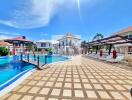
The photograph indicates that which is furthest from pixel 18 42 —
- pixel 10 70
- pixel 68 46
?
pixel 68 46

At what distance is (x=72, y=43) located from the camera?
2908 centimetres

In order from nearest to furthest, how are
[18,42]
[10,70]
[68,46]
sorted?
[10,70]
[18,42]
[68,46]

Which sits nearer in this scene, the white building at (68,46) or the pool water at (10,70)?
the pool water at (10,70)

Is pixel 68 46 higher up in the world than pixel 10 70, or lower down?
higher up


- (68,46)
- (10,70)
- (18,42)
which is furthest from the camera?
(68,46)

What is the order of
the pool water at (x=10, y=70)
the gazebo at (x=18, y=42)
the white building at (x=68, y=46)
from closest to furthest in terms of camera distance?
the pool water at (x=10, y=70)
the gazebo at (x=18, y=42)
the white building at (x=68, y=46)

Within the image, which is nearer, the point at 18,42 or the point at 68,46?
the point at 18,42

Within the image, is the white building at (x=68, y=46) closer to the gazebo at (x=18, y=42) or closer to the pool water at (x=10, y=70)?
the gazebo at (x=18, y=42)

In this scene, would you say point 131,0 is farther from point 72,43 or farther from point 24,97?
point 72,43

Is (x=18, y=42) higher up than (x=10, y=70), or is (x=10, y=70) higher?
(x=18, y=42)

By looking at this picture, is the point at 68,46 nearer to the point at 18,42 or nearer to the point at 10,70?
the point at 18,42

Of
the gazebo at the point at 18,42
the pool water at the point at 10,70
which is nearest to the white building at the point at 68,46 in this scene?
the gazebo at the point at 18,42

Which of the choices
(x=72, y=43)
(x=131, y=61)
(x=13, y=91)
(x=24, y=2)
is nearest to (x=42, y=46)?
(x=72, y=43)

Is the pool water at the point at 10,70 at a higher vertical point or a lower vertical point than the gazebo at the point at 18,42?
lower
